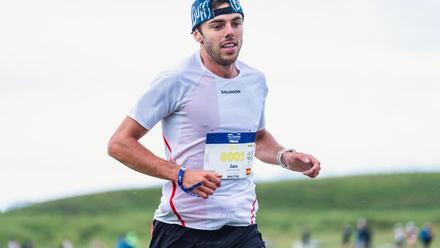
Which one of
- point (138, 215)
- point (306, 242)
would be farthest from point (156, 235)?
point (138, 215)

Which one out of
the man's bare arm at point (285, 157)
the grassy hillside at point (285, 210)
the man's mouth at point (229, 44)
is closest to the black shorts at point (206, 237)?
the man's bare arm at point (285, 157)

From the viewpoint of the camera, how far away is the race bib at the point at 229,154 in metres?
7.92

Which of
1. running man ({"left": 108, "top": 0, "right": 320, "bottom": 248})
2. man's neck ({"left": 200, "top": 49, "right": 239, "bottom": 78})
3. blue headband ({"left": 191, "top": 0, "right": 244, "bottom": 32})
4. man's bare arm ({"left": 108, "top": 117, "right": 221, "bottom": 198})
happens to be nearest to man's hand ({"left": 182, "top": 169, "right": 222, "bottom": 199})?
man's bare arm ({"left": 108, "top": 117, "right": 221, "bottom": 198})

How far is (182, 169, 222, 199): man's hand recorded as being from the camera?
24.1 feet

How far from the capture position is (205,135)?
26.0 ft

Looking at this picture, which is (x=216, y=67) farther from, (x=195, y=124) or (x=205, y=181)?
(x=205, y=181)

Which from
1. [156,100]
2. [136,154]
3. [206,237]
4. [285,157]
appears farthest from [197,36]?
[206,237]

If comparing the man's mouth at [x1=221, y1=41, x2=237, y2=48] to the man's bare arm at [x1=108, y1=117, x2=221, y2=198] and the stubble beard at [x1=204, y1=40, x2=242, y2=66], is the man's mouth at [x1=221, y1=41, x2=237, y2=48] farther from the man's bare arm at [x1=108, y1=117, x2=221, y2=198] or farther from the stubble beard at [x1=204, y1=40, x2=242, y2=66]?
the man's bare arm at [x1=108, y1=117, x2=221, y2=198]

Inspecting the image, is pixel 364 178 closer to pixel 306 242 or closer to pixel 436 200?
pixel 436 200

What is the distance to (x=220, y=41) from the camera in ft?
26.1

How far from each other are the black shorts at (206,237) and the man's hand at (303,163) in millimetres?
618

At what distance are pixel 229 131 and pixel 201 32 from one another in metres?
0.74

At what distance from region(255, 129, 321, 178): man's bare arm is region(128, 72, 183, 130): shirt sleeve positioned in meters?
1.13

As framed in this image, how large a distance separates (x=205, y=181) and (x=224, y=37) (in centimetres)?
114
